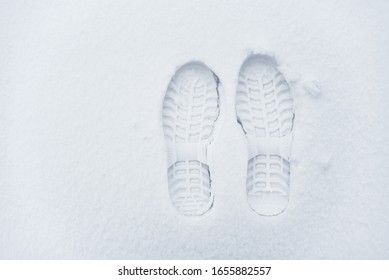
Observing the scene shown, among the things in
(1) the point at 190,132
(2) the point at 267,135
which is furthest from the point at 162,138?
(2) the point at 267,135

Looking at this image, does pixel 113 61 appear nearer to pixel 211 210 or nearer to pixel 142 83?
pixel 142 83

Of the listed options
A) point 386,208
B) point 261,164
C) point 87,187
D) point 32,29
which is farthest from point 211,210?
point 32,29

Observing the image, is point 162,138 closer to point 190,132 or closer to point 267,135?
point 190,132
